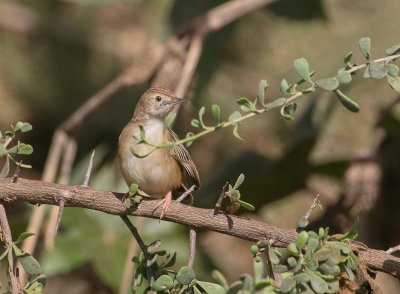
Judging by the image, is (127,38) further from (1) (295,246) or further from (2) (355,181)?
(1) (295,246)

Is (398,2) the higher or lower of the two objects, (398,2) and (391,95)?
the higher

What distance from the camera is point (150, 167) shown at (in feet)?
12.9

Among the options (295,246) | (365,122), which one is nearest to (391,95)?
(365,122)

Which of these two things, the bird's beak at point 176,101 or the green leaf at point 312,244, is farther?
the bird's beak at point 176,101

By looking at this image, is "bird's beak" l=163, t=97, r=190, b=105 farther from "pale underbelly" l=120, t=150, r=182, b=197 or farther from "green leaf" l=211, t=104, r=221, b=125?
"green leaf" l=211, t=104, r=221, b=125

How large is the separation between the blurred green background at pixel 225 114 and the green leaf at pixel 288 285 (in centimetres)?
249

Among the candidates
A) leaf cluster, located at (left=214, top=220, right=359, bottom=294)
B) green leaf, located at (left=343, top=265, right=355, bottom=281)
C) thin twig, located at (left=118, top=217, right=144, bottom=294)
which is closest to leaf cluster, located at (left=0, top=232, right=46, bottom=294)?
leaf cluster, located at (left=214, top=220, right=359, bottom=294)

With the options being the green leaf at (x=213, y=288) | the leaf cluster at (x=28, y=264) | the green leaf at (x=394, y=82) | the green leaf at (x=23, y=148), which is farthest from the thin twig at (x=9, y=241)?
the green leaf at (x=394, y=82)

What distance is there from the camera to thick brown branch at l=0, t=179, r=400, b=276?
2506mm

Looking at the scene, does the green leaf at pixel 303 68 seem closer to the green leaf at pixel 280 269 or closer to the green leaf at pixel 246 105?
the green leaf at pixel 246 105

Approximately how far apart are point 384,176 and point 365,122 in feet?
4.25

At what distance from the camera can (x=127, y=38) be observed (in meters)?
7.95

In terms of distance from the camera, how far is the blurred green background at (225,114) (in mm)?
4730

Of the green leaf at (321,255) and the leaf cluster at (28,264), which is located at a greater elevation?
the green leaf at (321,255)
